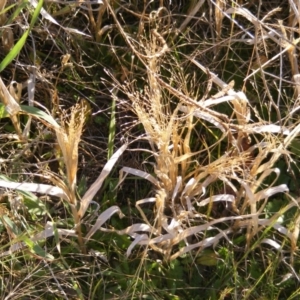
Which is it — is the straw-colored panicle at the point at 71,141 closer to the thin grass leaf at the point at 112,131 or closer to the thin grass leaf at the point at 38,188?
the thin grass leaf at the point at 38,188

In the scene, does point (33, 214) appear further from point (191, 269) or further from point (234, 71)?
point (234, 71)

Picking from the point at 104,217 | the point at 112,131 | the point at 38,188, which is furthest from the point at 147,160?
the point at 38,188

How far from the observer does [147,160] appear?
170 cm

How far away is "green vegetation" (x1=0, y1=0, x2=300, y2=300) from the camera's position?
59.5 inches

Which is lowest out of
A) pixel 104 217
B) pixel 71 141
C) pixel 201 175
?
pixel 104 217

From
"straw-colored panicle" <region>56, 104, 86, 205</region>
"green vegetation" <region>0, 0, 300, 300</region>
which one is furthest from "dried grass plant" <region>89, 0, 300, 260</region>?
"straw-colored panicle" <region>56, 104, 86, 205</region>

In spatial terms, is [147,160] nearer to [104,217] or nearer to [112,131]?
[112,131]

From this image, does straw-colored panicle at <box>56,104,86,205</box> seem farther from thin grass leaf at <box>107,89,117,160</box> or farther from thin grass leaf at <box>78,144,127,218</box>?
thin grass leaf at <box>107,89,117,160</box>

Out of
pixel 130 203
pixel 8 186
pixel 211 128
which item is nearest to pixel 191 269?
pixel 130 203

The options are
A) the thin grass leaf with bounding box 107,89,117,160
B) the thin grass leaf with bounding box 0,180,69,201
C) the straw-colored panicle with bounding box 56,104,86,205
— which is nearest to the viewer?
the straw-colored panicle with bounding box 56,104,86,205

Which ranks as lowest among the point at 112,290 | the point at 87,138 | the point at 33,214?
the point at 112,290

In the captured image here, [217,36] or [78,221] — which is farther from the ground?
[217,36]

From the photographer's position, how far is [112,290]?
1572 mm

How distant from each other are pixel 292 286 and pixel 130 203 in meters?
0.48
